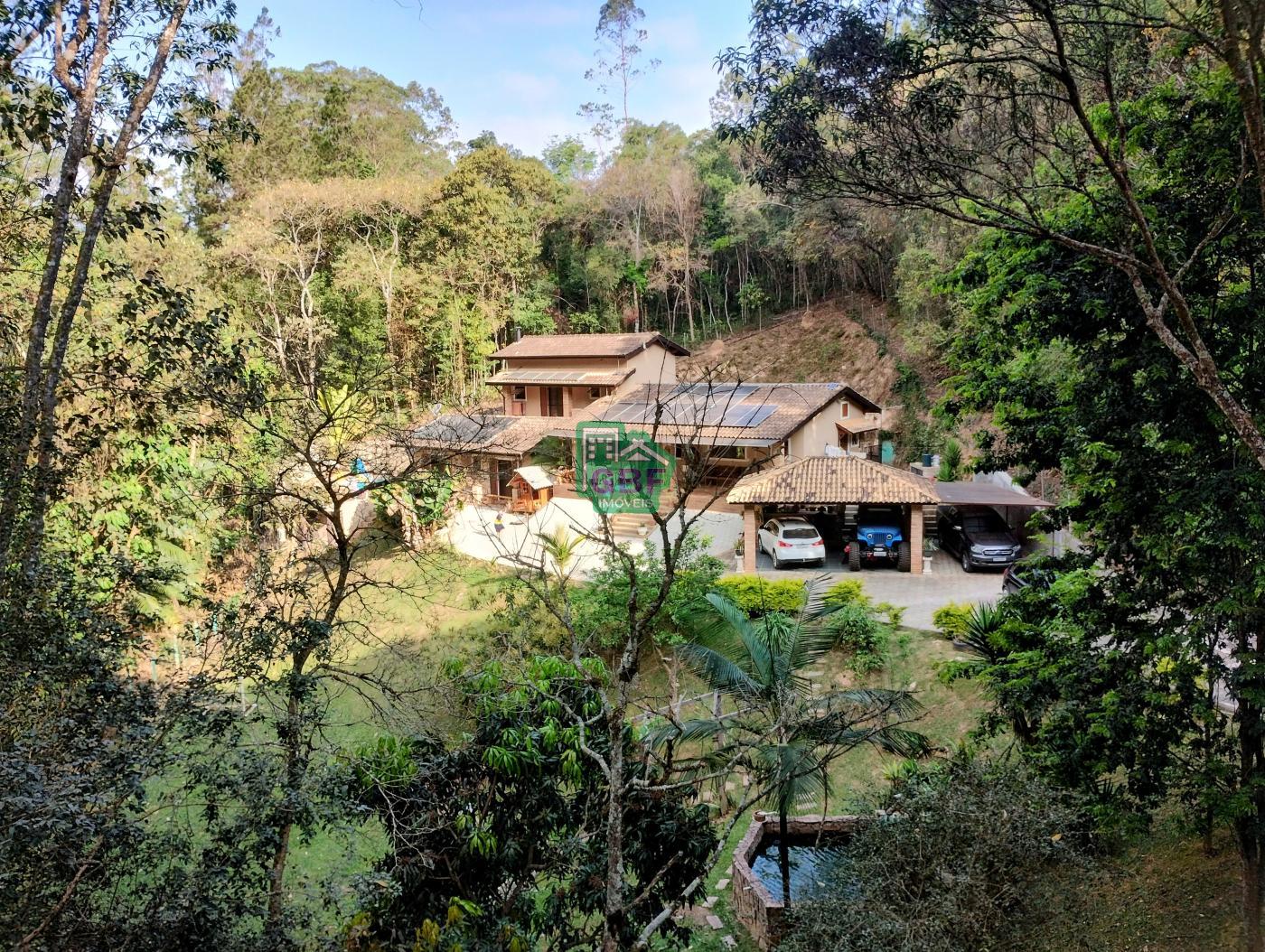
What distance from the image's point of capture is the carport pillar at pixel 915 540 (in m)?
16.9

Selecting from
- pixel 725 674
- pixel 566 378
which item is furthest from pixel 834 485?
pixel 566 378

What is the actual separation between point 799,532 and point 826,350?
1850cm

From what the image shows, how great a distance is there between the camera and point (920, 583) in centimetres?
1642

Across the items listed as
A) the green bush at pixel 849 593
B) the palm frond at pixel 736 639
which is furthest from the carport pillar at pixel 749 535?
the palm frond at pixel 736 639

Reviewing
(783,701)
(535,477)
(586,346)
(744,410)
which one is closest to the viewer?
(783,701)

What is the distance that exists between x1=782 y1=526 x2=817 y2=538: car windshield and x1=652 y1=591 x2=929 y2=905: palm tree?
8.79m

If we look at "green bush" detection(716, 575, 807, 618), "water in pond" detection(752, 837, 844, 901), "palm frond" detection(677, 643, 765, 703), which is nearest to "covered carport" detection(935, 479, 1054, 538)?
"green bush" detection(716, 575, 807, 618)

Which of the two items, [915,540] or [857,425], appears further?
[857,425]

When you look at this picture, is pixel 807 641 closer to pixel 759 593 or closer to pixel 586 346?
pixel 759 593

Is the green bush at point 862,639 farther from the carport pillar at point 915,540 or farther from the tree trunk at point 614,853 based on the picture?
the tree trunk at point 614,853

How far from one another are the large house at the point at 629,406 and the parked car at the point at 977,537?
419 centimetres

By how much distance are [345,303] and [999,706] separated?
1054 inches

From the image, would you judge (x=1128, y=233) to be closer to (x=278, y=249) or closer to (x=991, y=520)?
(x=991, y=520)

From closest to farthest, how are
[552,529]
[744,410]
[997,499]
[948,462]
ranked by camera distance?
1. [997,499]
2. [744,410]
3. [552,529]
4. [948,462]
